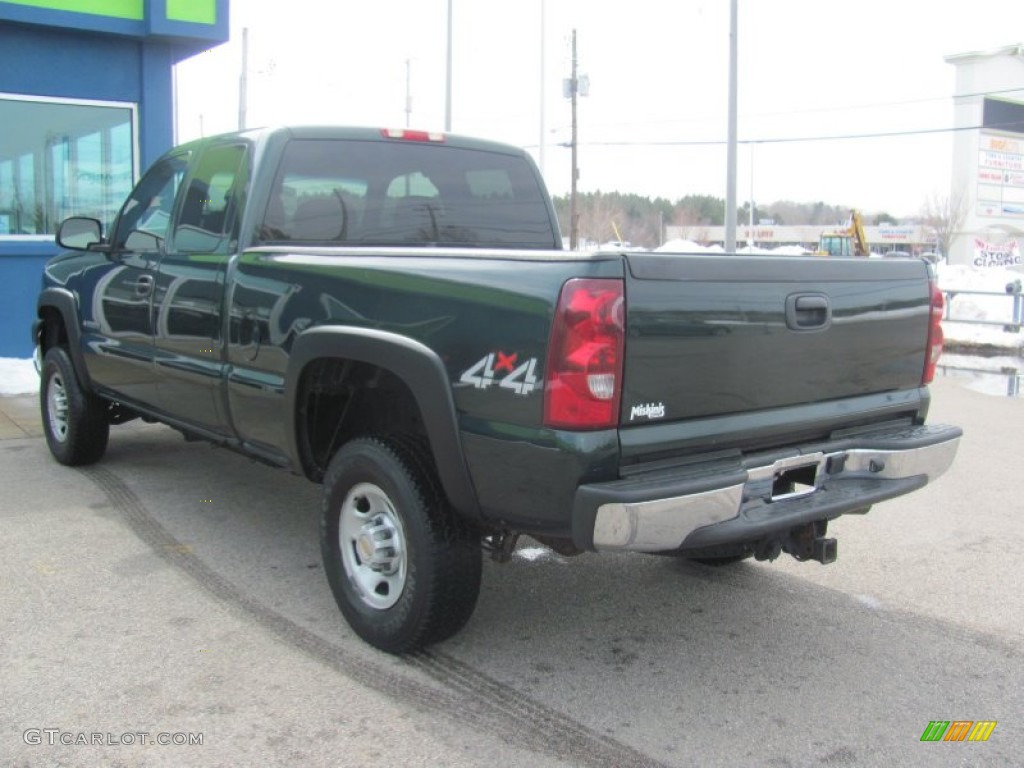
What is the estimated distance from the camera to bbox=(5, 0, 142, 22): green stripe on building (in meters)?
9.71

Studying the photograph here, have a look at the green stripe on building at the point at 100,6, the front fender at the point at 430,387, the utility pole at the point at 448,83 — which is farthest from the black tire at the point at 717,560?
the utility pole at the point at 448,83

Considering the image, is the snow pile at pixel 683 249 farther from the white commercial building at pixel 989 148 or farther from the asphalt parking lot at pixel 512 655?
the white commercial building at pixel 989 148

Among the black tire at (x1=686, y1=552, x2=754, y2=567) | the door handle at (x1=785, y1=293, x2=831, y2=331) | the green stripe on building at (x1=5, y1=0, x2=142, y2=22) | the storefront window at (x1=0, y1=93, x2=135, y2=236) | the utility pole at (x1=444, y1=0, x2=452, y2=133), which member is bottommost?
the black tire at (x1=686, y1=552, x2=754, y2=567)

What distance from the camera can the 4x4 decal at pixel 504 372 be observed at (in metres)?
3.05

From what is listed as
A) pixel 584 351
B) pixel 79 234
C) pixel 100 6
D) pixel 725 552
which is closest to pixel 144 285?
pixel 79 234

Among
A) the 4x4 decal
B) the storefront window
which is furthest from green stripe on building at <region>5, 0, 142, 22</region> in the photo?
the 4x4 decal

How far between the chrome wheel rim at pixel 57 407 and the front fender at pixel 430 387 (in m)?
3.70

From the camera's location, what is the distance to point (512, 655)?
3.83m

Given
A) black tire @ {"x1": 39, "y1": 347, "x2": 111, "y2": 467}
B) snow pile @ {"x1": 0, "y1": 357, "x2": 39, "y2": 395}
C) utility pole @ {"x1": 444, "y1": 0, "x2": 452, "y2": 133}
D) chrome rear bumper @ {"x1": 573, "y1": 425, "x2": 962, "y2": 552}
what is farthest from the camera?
utility pole @ {"x1": 444, "y1": 0, "x2": 452, "y2": 133}

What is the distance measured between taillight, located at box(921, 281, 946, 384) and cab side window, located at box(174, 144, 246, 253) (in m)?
3.02

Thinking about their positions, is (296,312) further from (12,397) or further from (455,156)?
(12,397)

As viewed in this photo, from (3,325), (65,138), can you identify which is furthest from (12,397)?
(65,138)

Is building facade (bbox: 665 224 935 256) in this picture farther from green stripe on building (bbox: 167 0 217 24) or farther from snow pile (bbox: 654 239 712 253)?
green stripe on building (bbox: 167 0 217 24)

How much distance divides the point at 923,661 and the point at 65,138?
9.93 meters
